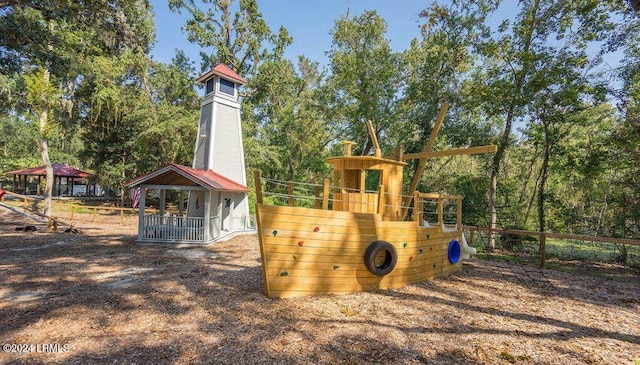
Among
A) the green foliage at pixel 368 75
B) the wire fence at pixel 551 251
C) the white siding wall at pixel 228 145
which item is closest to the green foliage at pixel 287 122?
the green foliage at pixel 368 75

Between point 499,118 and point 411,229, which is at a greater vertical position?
point 499,118

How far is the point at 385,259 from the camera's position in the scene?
5613mm

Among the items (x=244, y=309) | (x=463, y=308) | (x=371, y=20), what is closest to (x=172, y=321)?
(x=244, y=309)

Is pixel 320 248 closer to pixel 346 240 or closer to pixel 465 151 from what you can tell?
pixel 346 240

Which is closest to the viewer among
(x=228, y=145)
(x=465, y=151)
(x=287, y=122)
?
(x=465, y=151)

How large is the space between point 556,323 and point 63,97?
26.2m

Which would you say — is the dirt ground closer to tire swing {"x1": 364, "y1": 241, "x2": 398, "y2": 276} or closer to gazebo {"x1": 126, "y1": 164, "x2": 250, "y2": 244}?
tire swing {"x1": 364, "y1": 241, "x2": 398, "y2": 276}

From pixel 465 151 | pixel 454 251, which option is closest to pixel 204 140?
pixel 465 151

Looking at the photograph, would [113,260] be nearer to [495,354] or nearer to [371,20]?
[495,354]

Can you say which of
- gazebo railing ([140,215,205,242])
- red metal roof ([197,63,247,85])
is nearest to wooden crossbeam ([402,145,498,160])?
gazebo railing ([140,215,205,242])

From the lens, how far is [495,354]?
3.41 m

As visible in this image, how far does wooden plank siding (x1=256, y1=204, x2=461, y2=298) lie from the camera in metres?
4.68

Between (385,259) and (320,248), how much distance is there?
60.5 inches

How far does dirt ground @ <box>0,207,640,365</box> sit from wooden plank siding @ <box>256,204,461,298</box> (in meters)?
0.27
